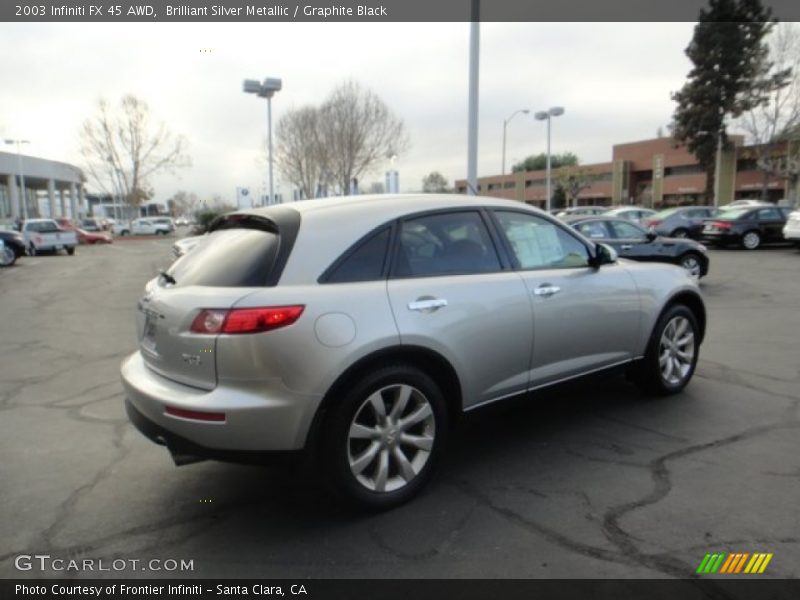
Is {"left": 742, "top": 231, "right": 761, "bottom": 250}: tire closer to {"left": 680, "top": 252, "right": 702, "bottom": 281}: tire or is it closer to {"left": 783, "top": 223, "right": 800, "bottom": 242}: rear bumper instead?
{"left": 783, "top": 223, "right": 800, "bottom": 242}: rear bumper

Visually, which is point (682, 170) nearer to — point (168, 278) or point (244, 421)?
point (168, 278)

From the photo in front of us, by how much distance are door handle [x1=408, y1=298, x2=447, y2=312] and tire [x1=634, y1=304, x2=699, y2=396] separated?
7.31 feet

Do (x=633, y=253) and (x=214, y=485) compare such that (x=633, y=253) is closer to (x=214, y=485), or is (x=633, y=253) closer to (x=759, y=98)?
(x=214, y=485)

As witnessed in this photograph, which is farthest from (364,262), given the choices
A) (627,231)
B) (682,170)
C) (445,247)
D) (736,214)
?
(682,170)

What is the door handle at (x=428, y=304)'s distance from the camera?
10.7ft

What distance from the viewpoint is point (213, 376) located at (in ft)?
9.60

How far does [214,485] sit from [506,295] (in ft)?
7.04

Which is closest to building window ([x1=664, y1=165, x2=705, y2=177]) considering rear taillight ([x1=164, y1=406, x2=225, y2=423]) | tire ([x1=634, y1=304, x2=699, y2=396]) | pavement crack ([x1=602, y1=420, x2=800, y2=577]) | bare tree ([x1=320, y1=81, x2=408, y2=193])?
bare tree ([x1=320, y1=81, x2=408, y2=193])

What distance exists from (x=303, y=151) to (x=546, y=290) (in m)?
38.1

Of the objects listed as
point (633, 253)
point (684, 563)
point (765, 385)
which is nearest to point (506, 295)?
point (684, 563)

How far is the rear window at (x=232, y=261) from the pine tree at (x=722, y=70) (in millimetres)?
52014

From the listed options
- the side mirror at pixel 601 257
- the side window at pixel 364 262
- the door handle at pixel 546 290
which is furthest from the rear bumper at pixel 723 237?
the side window at pixel 364 262

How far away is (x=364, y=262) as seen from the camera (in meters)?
3.26

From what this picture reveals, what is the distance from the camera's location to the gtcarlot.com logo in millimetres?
2650
